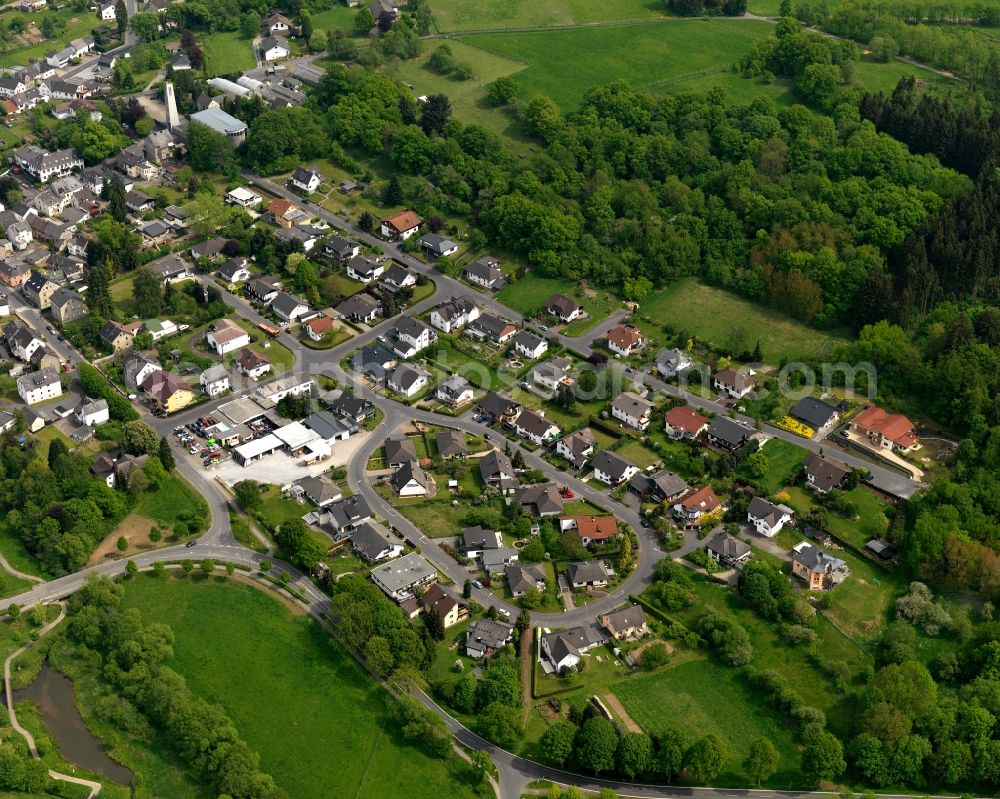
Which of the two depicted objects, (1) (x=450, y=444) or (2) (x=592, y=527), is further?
(1) (x=450, y=444)

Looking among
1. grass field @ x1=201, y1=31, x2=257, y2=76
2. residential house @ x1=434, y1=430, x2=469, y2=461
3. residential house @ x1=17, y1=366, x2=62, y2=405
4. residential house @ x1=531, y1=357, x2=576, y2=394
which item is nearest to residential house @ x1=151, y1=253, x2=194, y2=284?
residential house @ x1=17, y1=366, x2=62, y2=405

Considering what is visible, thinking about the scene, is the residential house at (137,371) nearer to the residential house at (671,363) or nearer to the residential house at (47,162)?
the residential house at (47,162)

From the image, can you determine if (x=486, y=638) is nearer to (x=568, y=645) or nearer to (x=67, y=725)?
(x=568, y=645)

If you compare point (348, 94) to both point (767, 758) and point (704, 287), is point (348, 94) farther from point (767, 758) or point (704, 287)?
point (767, 758)

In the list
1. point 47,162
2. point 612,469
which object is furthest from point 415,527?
point 47,162

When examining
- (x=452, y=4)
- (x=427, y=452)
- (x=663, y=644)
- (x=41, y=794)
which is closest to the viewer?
(x=41, y=794)

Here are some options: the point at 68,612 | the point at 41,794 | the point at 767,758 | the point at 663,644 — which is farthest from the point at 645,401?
the point at 41,794

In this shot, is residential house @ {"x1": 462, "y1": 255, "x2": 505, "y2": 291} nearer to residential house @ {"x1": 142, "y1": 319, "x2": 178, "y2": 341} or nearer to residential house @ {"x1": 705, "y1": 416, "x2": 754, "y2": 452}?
residential house @ {"x1": 142, "y1": 319, "x2": 178, "y2": 341}
